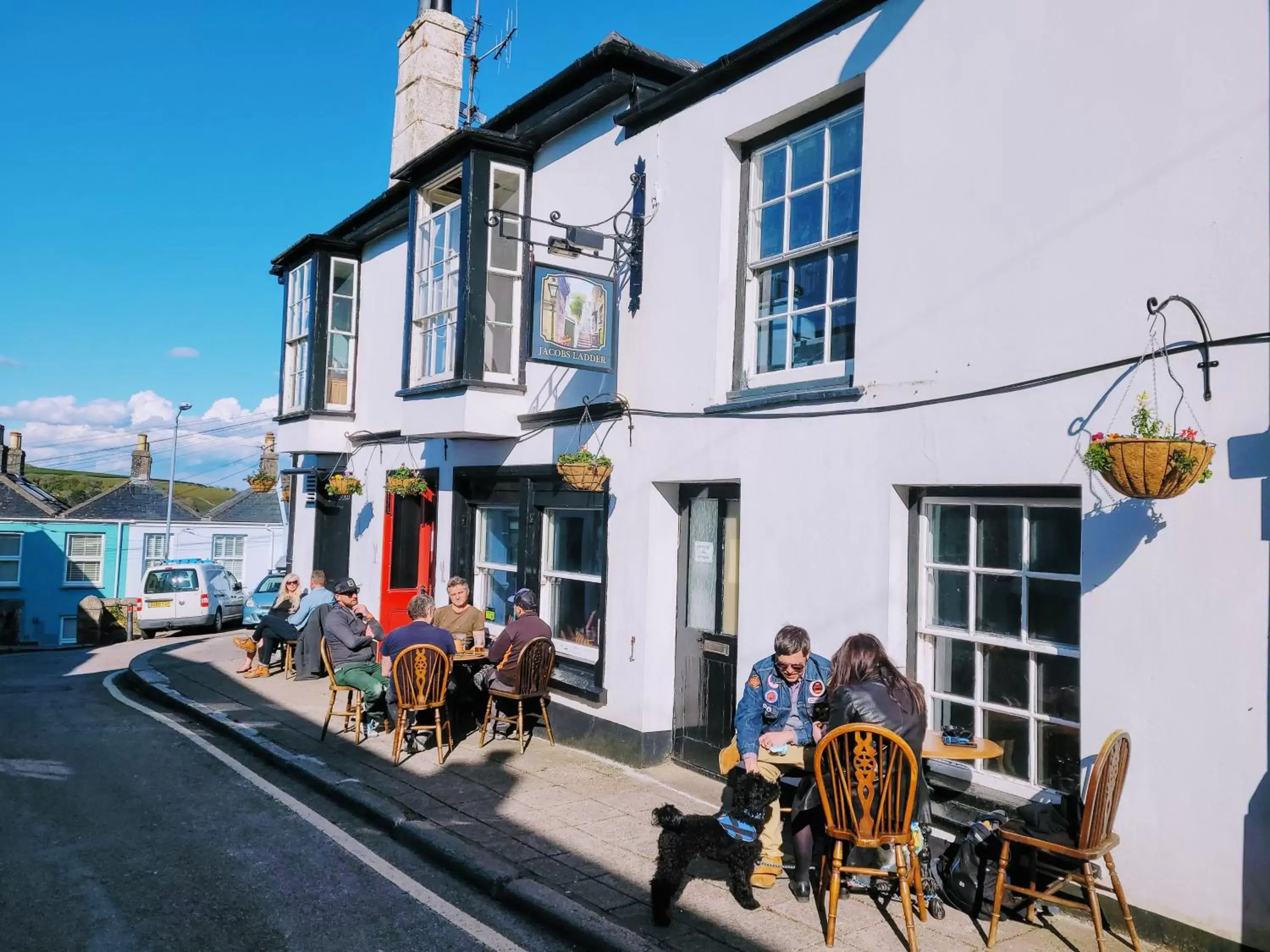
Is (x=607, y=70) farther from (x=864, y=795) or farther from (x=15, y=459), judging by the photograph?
(x=15, y=459)

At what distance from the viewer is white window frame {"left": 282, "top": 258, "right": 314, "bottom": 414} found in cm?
1448

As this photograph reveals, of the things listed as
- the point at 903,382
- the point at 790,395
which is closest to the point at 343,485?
the point at 790,395

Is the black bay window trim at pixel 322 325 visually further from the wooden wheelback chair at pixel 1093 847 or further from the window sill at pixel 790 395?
the wooden wheelback chair at pixel 1093 847

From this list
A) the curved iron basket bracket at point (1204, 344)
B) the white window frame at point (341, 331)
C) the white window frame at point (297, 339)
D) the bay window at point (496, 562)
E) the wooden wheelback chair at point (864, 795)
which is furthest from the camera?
the white window frame at point (297, 339)

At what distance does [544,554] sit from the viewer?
9695mm

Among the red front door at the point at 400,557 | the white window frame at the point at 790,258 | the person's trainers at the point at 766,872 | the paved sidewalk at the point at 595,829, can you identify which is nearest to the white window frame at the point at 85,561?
the red front door at the point at 400,557

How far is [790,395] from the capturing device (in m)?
6.73

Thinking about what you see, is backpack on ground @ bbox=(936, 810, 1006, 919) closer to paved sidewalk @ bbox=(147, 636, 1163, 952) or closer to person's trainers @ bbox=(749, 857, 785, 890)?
paved sidewalk @ bbox=(147, 636, 1163, 952)

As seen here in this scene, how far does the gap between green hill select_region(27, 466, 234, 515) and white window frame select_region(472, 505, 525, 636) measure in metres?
46.4

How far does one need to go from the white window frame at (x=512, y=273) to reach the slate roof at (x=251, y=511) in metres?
34.4

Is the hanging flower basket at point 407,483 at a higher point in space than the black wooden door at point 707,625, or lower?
higher

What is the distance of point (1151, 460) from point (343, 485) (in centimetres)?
1149

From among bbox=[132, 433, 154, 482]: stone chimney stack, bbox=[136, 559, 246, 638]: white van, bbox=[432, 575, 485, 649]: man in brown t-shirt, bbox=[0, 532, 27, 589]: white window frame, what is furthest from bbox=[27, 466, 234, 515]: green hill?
bbox=[432, 575, 485, 649]: man in brown t-shirt

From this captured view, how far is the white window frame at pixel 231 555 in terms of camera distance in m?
41.2
